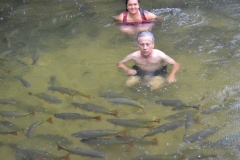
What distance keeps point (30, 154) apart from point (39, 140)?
322 mm

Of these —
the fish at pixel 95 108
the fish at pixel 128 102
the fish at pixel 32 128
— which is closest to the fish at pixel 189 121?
the fish at pixel 128 102

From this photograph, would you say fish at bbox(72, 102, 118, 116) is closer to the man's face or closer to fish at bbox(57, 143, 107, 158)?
fish at bbox(57, 143, 107, 158)

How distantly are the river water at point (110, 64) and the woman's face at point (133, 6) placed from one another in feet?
1.92

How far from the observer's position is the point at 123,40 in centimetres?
639

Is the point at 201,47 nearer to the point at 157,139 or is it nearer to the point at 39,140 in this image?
the point at 157,139

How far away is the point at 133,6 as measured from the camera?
6.06 meters

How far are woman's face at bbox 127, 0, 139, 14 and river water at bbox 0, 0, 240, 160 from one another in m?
0.59

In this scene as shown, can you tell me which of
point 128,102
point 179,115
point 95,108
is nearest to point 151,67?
point 128,102

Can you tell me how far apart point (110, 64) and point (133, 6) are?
1.26 metres

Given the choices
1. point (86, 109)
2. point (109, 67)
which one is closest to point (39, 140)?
point (86, 109)

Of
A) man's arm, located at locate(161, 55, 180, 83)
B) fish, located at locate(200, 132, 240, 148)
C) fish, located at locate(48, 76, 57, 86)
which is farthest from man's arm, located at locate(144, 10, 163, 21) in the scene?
fish, located at locate(200, 132, 240, 148)

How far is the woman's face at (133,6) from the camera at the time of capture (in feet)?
19.7

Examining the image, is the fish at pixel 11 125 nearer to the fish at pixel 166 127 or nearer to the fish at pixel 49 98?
the fish at pixel 49 98

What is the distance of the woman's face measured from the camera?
6.01m
